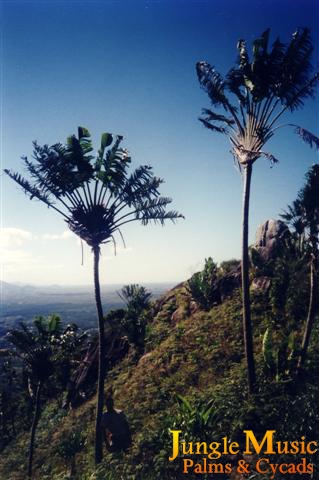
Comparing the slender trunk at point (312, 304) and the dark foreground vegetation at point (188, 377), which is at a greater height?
the slender trunk at point (312, 304)

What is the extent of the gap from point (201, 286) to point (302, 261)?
633 cm

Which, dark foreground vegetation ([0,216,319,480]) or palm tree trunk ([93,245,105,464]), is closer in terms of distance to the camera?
dark foreground vegetation ([0,216,319,480])

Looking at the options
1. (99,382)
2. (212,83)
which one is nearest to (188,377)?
(99,382)

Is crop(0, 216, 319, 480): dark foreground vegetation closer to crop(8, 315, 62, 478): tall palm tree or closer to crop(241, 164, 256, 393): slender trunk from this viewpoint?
crop(8, 315, 62, 478): tall palm tree

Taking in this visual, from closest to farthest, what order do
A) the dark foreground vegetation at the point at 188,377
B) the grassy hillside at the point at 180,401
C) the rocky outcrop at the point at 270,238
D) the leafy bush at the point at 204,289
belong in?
the grassy hillside at the point at 180,401 → the dark foreground vegetation at the point at 188,377 → the leafy bush at the point at 204,289 → the rocky outcrop at the point at 270,238

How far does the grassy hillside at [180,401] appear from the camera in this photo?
8281 millimetres

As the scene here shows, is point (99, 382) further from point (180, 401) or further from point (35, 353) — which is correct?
point (35, 353)

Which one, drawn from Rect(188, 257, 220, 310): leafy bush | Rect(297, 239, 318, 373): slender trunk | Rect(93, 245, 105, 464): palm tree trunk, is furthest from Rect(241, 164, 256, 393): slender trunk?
Rect(188, 257, 220, 310): leafy bush

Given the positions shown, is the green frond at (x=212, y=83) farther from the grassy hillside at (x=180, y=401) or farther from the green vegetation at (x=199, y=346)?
the grassy hillside at (x=180, y=401)

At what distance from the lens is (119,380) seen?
656 inches

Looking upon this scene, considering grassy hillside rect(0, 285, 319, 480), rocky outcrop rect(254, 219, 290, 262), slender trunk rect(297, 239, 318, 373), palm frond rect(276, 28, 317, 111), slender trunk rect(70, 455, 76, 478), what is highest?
palm frond rect(276, 28, 317, 111)

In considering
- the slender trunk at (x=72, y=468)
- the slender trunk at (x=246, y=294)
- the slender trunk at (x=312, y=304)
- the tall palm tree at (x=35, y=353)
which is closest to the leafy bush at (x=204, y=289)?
the slender trunk at (x=312, y=304)

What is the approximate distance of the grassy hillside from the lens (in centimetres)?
828

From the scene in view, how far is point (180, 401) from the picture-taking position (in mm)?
9734
